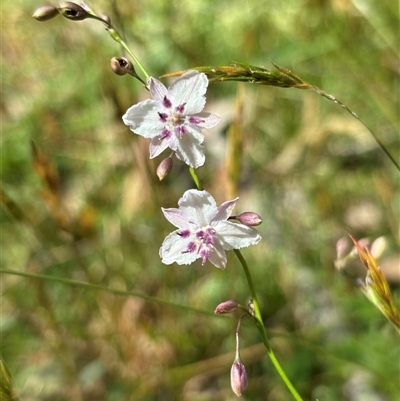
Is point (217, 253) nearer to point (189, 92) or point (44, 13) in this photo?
point (189, 92)

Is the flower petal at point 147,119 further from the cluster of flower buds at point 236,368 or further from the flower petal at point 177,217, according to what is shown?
the cluster of flower buds at point 236,368

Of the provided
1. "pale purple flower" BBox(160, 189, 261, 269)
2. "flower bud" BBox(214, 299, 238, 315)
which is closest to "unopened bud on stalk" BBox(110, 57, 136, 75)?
"pale purple flower" BBox(160, 189, 261, 269)

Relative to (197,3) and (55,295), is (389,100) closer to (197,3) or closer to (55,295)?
(197,3)

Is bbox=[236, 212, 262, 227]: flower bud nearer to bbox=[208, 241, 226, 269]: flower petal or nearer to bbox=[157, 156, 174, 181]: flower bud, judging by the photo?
bbox=[208, 241, 226, 269]: flower petal

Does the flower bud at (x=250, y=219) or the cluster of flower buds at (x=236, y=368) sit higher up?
the flower bud at (x=250, y=219)

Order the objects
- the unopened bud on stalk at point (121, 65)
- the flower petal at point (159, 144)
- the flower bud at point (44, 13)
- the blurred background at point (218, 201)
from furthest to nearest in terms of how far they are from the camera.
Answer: the blurred background at point (218, 201), the flower bud at point (44, 13), the flower petal at point (159, 144), the unopened bud on stalk at point (121, 65)

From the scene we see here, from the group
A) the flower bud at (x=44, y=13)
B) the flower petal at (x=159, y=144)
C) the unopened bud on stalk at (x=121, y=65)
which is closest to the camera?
the unopened bud on stalk at (x=121, y=65)

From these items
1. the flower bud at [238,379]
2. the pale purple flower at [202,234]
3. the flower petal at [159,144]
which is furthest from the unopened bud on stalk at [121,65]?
the flower bud at [238,379]

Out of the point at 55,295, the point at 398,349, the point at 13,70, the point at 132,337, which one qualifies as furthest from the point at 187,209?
the point at 13,70

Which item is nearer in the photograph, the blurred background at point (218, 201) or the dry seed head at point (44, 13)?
the dry seed head at point (44, 13)
